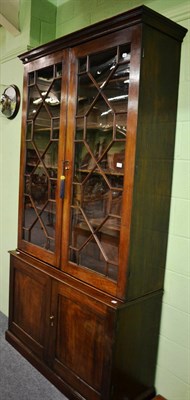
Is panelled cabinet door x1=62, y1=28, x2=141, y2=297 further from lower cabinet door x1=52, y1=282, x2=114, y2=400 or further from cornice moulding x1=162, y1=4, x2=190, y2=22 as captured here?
cornice moulding x1=162, y1=4, x2=190, y2=22

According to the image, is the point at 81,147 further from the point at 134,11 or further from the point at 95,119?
the point at 134,11

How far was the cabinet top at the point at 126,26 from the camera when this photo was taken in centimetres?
149

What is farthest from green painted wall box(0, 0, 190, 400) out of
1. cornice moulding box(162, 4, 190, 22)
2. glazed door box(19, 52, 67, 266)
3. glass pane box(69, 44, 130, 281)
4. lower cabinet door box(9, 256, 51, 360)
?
lower cabinet door box(9, 256, 51, 360)

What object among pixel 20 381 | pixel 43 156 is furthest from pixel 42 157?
pixel 20 381

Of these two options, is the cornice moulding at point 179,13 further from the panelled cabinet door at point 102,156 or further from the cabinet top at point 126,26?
the panelled cabinet door at point 102,156

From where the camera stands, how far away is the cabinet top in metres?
1.49

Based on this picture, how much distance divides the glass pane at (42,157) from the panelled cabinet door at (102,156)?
0.19m

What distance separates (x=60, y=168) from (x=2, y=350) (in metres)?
1.49

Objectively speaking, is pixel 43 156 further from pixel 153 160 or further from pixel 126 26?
pixel 126 26

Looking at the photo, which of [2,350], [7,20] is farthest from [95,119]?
[2,350]

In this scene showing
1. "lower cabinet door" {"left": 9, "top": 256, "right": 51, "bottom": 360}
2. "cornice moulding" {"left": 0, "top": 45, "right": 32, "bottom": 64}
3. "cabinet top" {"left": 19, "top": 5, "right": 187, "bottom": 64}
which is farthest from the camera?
"cornice moulding" {"left": 0, "top": 45, "right": 32, "bottom": 64}

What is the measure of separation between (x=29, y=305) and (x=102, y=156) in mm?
1229

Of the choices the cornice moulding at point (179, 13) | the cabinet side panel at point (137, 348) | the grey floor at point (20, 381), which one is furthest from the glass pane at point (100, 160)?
the grey floor at point (20, 381)

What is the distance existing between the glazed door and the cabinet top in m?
0.10
